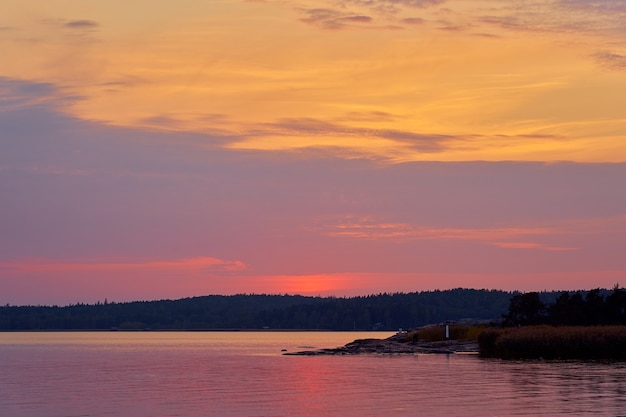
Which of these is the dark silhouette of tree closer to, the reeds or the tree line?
the tree line

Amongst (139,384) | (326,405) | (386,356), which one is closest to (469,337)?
(386,356)

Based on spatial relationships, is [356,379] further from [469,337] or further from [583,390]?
[469,337]

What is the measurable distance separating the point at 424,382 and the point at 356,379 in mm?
6379

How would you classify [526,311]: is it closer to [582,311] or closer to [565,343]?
[582,311]

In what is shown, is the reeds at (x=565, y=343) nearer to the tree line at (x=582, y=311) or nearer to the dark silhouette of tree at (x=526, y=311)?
the tree line at (x=582, y=311)

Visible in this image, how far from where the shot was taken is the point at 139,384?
67.4 m

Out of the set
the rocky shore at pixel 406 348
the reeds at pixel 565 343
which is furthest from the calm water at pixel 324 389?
the rocky shore at pixel 406 348

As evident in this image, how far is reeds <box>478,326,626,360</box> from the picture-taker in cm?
8306

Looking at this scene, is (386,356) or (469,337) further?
(469,337)

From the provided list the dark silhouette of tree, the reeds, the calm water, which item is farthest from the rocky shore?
the calm water

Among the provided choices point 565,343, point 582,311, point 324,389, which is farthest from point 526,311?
point 324,389

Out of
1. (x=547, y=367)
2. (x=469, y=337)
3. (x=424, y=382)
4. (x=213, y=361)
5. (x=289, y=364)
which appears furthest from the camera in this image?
(x=469, y=337)

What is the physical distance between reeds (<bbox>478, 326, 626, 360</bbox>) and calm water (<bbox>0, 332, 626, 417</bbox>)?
3.80 meters

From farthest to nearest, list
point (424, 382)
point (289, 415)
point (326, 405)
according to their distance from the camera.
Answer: point (424, 382) < point (326, 405) < point (289, 415)
